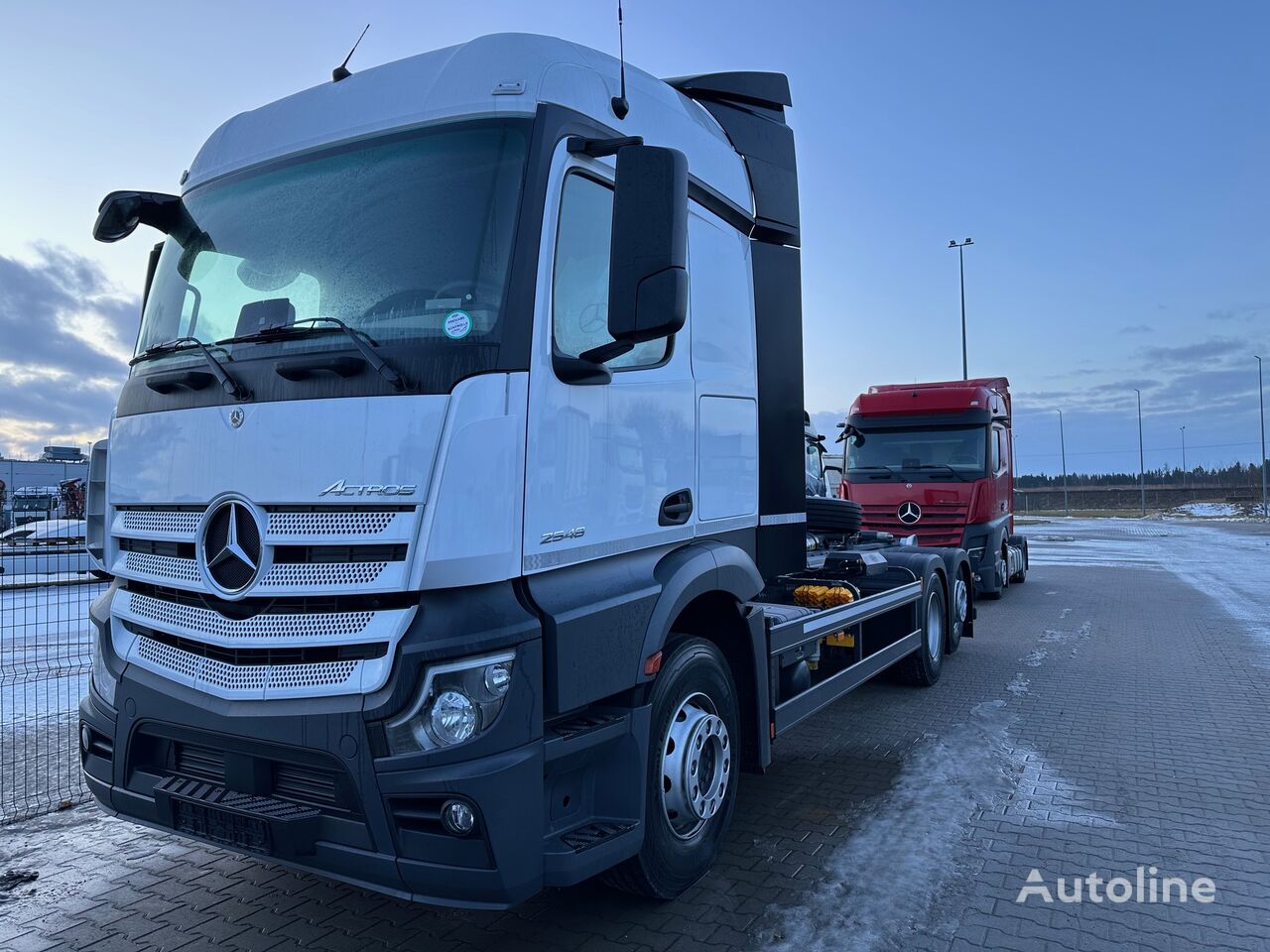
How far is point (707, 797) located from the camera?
151 inches

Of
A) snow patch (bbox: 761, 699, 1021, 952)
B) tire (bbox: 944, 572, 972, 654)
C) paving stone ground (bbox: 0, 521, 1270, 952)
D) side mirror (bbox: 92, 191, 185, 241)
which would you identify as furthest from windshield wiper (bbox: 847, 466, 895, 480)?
side mirror (bbox: 92, 191, 185, 241)

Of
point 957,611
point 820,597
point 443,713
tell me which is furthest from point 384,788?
point 957,611

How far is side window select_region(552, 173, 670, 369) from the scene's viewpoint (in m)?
3.14

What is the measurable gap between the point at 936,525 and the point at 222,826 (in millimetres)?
11608

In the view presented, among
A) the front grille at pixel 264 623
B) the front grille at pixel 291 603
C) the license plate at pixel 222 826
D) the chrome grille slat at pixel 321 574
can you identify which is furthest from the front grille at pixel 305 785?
the chrome grille slat at pixel 321 574

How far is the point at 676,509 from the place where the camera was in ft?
12.4

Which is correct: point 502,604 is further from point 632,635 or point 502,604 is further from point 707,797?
point 707,797

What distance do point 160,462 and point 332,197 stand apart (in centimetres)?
118

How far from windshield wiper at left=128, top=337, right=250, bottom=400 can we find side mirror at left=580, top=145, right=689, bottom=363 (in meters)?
1.32

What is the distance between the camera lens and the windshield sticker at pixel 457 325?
290 cm

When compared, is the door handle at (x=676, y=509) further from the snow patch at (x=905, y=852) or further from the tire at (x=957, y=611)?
the tire at (x=957, y=611)

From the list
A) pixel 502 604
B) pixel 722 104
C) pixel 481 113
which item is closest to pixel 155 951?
pixel 502 604

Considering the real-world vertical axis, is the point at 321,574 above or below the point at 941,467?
below

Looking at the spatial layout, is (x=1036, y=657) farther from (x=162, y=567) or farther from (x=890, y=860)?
(x=162, y=567)
